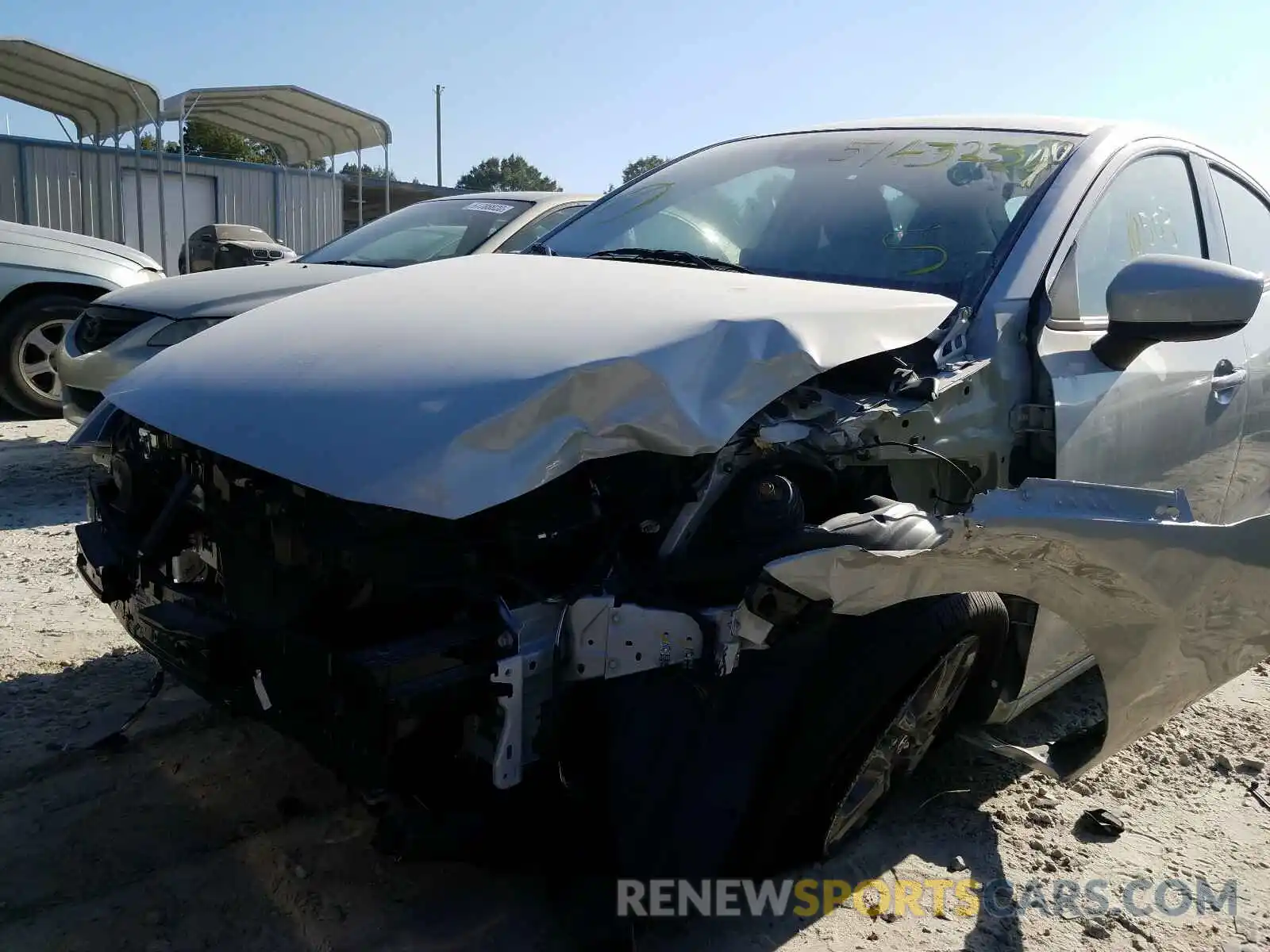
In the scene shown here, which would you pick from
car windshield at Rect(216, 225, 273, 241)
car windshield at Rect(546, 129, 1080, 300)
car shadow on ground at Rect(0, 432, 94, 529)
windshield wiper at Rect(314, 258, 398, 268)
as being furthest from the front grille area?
car windshield at Rect(216, 225, 273, 241)

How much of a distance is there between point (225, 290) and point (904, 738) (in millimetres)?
4502

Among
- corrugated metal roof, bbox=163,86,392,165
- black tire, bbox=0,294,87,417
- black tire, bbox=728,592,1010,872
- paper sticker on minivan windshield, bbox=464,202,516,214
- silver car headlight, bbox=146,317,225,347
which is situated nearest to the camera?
black tire, bbox=728,592,1010,872

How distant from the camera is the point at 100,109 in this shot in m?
13.2

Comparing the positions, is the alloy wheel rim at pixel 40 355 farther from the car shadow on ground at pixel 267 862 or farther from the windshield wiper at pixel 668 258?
the windshield wiper at pixel 668 258

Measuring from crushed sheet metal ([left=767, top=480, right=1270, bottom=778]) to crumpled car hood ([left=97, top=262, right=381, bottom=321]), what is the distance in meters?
3.89

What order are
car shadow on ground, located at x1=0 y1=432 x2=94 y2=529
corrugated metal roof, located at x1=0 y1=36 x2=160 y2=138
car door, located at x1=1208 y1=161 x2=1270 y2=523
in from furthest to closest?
corrugated metal roof, located at x1=0 y1=36 x2=160 y2=138
car shadow on ground, located at x1=0 y1=432 x2=94 y2=529
car door, located at x1=1208 y1=161 x2=1270 y2=523

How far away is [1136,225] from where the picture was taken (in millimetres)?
3000

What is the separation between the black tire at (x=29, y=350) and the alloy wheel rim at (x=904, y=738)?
21.3 ft

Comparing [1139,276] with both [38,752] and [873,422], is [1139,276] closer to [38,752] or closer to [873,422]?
[873,422]

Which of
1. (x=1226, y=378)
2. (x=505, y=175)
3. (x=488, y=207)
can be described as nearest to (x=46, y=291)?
(x=488, y=207)

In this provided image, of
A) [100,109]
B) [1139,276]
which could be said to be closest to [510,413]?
[1139,276]

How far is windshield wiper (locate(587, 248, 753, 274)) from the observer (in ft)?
9.60

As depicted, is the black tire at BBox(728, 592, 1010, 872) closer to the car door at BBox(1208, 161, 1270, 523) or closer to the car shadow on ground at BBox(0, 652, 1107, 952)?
the car shadow on ground at BBox(0, 652, 1107, 952)

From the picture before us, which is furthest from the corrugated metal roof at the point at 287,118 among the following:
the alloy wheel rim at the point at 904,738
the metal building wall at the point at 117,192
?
the alloy wheel rim at the point at 904,738
